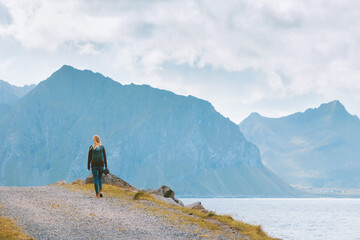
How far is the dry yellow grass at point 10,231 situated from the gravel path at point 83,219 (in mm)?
332

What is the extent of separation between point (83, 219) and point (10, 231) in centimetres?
396

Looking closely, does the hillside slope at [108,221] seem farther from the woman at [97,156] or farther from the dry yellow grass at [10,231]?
the woman at [97,156]

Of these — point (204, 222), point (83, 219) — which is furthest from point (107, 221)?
point (204, 222)

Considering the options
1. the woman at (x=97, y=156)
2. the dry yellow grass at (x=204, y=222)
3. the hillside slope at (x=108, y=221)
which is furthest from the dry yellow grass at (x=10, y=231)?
the woman at (x=97, y=156)

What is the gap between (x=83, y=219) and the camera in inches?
689

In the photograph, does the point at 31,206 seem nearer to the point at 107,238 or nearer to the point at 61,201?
the point at 61,201

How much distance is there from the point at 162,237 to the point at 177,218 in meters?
4.98

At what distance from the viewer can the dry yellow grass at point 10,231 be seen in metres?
13.2

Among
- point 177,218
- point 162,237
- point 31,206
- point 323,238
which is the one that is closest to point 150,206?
point 177,218

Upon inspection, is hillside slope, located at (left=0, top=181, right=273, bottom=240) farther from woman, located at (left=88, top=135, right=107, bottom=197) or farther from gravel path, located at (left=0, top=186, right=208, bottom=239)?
woman, located at (left=88, top=135, right=107, bottom=197)

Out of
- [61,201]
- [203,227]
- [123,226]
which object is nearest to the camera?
[123,226]

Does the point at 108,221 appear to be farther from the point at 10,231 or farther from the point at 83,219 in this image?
the point at 10,231

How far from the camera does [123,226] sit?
652 inches

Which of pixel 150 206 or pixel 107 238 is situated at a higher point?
pixel 150 206
